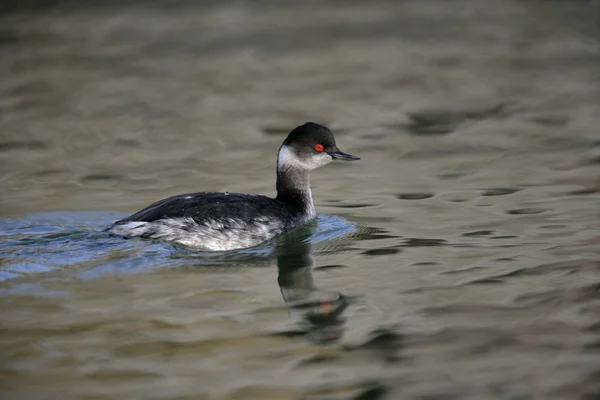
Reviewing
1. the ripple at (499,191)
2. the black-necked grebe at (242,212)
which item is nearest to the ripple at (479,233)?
the ripple at (499,191)

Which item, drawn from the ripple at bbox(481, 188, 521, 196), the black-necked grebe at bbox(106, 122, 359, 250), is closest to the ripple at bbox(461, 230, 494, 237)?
the ripple at bbox(481, 188, 521, 196)

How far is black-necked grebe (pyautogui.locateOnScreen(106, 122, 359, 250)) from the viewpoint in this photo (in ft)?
28.2

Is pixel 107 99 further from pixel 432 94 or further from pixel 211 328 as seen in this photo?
pixel 211 328

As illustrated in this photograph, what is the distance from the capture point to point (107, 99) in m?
14.6

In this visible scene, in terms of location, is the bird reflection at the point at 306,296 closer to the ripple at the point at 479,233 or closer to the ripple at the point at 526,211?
the ripple at the point at 479,233

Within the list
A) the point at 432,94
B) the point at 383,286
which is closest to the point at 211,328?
the point at 383,286

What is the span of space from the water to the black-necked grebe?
0.15 m

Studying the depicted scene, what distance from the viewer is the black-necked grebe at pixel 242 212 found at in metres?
8.59

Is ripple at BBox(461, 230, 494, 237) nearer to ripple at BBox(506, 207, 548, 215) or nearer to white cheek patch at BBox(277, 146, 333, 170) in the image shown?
ripple at BBox(506, 207, 548, 215)

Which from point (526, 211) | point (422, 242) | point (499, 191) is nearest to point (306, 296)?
point (422, 242)

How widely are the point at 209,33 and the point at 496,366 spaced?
508 inches

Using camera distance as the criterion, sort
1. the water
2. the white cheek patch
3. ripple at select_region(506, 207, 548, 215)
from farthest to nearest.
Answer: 1. the white cheek patch
2. ripple at select_region(506, 207, 548, 215)
3. the water

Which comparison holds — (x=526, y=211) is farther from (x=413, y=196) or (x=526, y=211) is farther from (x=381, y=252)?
(x=381, y=252)

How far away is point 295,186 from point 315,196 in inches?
38.2
